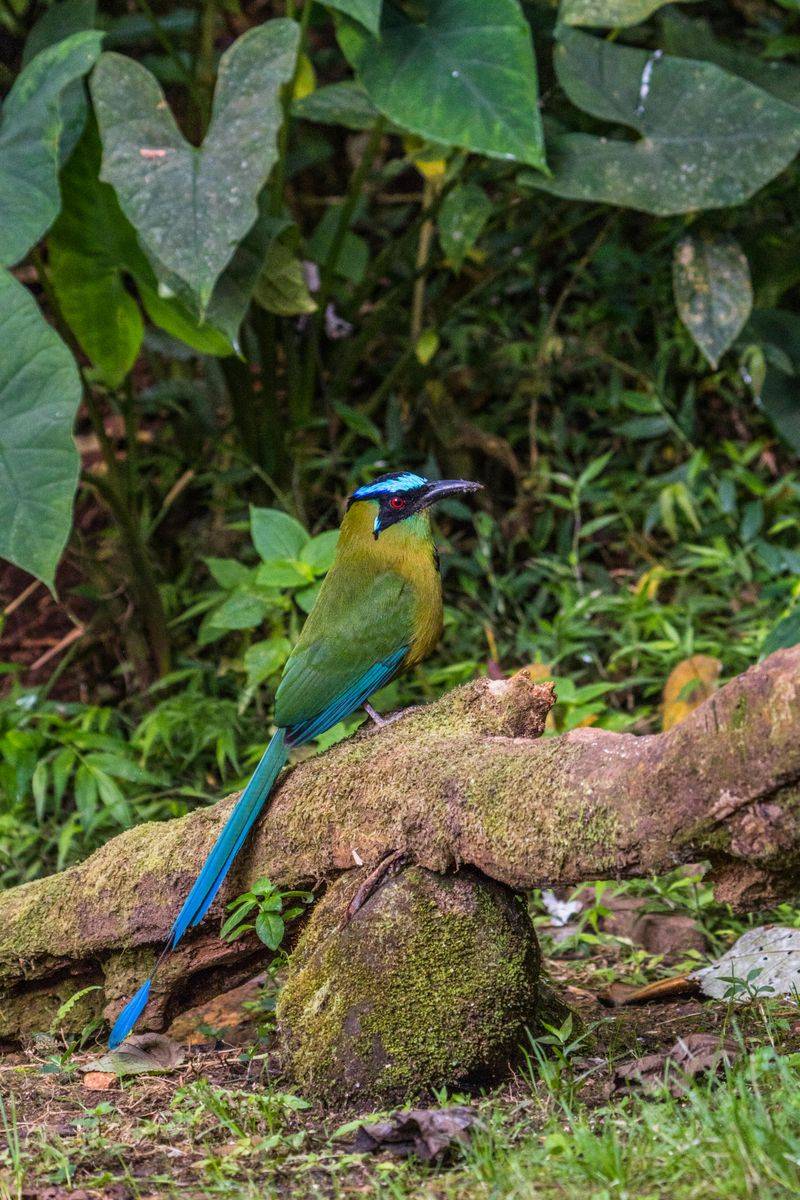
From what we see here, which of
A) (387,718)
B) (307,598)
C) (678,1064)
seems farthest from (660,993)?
(307,598)

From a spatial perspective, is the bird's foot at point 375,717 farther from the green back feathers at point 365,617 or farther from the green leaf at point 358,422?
the green leaf at point 358,422

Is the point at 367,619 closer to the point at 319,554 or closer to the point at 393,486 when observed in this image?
the point at 393,486

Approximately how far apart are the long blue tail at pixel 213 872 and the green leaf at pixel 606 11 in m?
2.89

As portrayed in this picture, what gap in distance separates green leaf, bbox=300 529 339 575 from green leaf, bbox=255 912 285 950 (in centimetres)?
170

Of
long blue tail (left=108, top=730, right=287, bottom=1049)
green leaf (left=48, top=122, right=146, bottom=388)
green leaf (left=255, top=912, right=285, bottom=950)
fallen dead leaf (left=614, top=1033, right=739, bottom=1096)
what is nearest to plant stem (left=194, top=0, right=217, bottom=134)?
green leaf (left=48, top=122, right=146, bottom=388)

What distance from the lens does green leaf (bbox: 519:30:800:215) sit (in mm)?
4645

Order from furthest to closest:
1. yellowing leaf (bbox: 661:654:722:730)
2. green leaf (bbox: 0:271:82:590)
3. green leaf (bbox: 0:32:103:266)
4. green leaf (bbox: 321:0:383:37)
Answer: yellowing leaf (bbox: 661:654:722:730)
green leaf (bbox: 0:32:103:266)
green leaf (bbox: 321:0:383:37)
green leaf (bbox: 0:271:82:590)

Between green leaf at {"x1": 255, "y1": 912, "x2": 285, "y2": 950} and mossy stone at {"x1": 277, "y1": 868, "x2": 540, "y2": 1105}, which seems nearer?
mossy stone at {"x1": 277, "y1": 868, "x2": 540, "y2": 1105}

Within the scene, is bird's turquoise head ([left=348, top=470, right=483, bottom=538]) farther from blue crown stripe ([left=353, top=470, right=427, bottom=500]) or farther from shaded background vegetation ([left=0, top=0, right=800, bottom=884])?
shaded background vegetation ([left=0, top=0, right=800, bottom=884])

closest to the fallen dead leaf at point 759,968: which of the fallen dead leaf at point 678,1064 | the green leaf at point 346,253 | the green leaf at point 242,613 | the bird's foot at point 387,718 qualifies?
the fallen dead leaf at point 678,1064

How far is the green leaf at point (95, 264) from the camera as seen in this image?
4.74 meters

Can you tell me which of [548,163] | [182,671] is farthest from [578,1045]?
[548,163]

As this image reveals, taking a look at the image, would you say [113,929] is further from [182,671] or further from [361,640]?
[182,671]

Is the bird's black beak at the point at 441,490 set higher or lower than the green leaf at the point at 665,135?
lower
